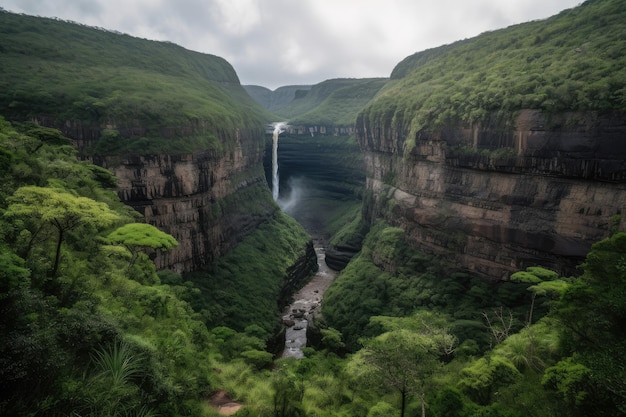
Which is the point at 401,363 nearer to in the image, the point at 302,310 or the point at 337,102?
the point at 302,310

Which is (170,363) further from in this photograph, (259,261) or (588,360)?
(259,261)

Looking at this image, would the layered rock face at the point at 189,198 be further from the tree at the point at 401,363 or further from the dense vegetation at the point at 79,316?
the tree at the point at 401,363

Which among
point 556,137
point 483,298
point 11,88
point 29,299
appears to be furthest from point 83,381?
point 11,88

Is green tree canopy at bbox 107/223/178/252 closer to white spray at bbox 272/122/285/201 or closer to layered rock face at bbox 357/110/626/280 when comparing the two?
layered rock face at bbox 357/110/626/280

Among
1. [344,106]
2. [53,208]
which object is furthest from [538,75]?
[344,106]

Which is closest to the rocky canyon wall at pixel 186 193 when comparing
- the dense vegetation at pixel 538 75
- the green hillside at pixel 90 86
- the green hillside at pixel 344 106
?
the green hillside at pixel 90 86

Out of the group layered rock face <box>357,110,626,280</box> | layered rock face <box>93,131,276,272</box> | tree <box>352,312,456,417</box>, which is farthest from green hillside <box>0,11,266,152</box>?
tree <box>352,312,456,417</box>
